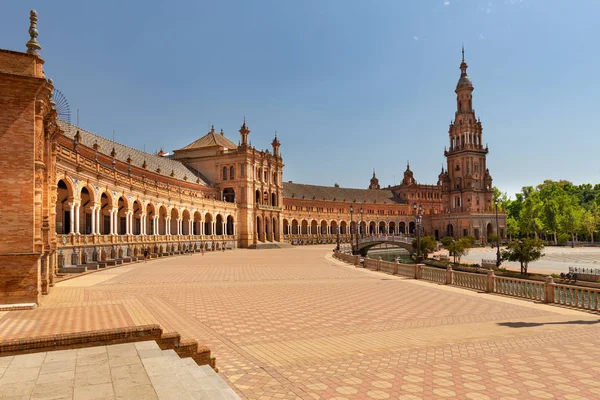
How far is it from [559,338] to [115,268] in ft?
89.5

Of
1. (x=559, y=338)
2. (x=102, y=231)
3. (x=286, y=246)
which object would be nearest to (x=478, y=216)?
(x=286, y=246)

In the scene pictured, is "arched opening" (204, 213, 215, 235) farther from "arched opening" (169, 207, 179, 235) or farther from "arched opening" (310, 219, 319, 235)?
"arched opening" (310, 219, 319, 235)

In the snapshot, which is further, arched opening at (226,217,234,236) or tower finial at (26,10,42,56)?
arched opening at (226,217,234,236)

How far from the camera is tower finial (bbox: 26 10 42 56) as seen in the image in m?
14.8

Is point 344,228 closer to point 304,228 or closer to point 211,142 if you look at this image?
point 304,228

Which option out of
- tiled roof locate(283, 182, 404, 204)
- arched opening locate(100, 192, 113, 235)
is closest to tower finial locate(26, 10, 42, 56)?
arched opening locate(100, 192, 113, 235)

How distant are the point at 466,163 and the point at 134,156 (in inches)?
3209

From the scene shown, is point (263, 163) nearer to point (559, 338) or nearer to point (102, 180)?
point (102, 180)

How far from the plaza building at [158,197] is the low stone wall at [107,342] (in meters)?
7.38

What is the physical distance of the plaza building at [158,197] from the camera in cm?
1380

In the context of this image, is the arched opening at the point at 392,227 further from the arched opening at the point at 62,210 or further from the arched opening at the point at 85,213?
the arched opening at the point at 62,210

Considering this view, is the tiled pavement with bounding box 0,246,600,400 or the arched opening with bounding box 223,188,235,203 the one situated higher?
the arched opening with bounding box 223,188,235,203

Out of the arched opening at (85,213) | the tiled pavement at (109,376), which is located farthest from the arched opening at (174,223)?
the tiled pavement at (109,376)

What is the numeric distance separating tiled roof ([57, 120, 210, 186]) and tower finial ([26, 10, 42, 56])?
2482 centimetres
